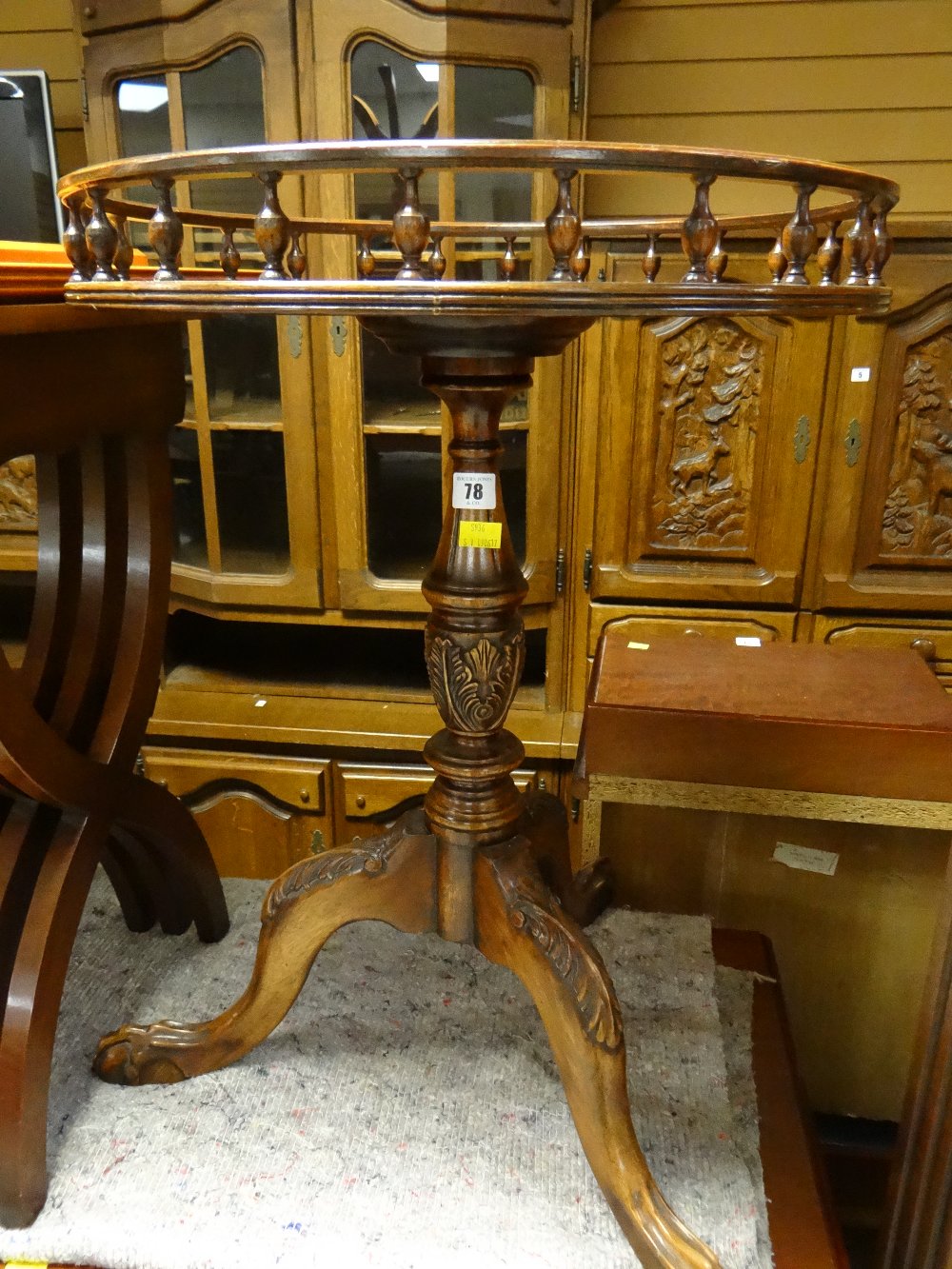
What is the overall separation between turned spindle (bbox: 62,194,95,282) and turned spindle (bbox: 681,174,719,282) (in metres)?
0.33

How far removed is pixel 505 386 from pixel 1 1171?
68 centimetres

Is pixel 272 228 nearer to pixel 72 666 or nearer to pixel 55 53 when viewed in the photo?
pixel 72 666

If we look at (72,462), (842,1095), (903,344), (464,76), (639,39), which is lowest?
(842,1095)

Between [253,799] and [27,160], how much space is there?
1169 millimetres

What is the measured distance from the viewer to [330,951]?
1.00m

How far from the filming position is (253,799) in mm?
→ 1782

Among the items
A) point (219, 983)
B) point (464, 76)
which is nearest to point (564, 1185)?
point (219, 983)

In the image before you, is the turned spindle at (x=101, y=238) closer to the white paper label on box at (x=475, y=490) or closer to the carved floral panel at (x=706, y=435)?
the white paper label on box at (x=475, y=490)

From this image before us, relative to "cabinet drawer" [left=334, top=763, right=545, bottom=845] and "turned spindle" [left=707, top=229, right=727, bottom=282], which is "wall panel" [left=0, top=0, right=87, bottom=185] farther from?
"turned spindle" [left=707, top=229, right=727, bottom=282]

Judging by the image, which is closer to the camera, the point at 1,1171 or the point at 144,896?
the point at 1,1171

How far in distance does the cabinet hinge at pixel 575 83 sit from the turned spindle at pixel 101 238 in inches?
45.6

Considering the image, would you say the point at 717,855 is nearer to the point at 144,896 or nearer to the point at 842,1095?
the point at 842,1095

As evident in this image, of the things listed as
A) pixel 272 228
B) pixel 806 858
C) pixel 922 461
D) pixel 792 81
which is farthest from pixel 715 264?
pixel 792 81

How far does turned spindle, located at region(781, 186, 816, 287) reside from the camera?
492 millimetres
